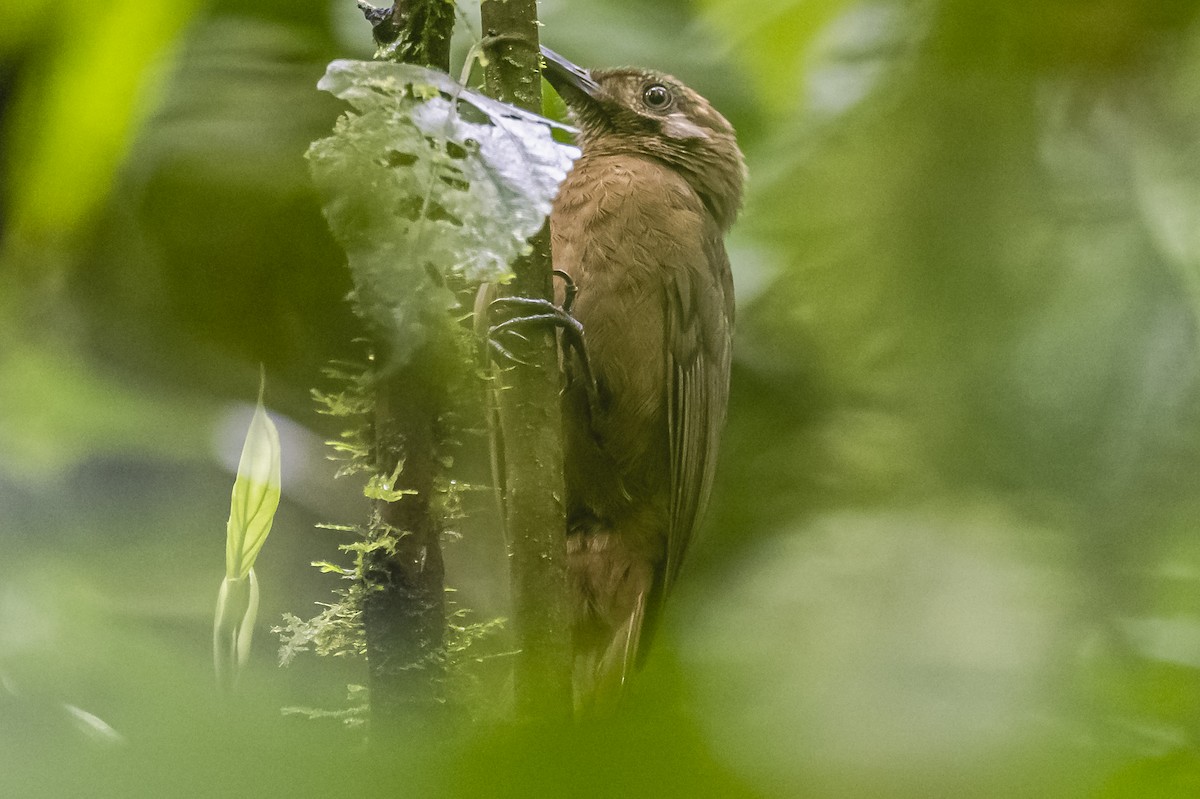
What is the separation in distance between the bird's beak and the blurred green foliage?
7 centimetres

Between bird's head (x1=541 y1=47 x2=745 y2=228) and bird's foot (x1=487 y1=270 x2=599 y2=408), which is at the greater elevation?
bird's head (x1=541 y1=47 x2=745 y2=228)

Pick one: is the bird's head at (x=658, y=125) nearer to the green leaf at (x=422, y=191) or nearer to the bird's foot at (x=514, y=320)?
the bird's foot at (x=514, y=320)

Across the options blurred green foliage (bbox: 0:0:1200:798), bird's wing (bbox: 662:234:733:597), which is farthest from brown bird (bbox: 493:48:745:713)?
blurred green foliage (bbox: 0:0:1200:798)

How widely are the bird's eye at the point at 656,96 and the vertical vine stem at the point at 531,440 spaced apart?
1.83ft

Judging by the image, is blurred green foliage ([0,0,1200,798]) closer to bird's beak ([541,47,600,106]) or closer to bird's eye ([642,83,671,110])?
bird's beak ([541,47,600,106])

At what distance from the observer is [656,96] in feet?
4.28

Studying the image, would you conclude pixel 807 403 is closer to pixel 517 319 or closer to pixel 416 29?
pixel 517 319

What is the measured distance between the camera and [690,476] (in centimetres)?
128

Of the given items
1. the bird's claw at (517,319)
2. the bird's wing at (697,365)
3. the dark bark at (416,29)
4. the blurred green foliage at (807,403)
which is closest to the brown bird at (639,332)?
the bird's wing at (697,365)

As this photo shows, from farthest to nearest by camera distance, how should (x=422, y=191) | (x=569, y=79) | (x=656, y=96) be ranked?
1. (x=656, y=96)
2. (x=569, y=79)
3. (x=422, y=191)

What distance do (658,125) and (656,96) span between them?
2.8 inches

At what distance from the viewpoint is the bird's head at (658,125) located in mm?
1178

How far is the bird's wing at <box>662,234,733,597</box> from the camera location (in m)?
1.28

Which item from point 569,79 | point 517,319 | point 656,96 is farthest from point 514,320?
point 656,96
